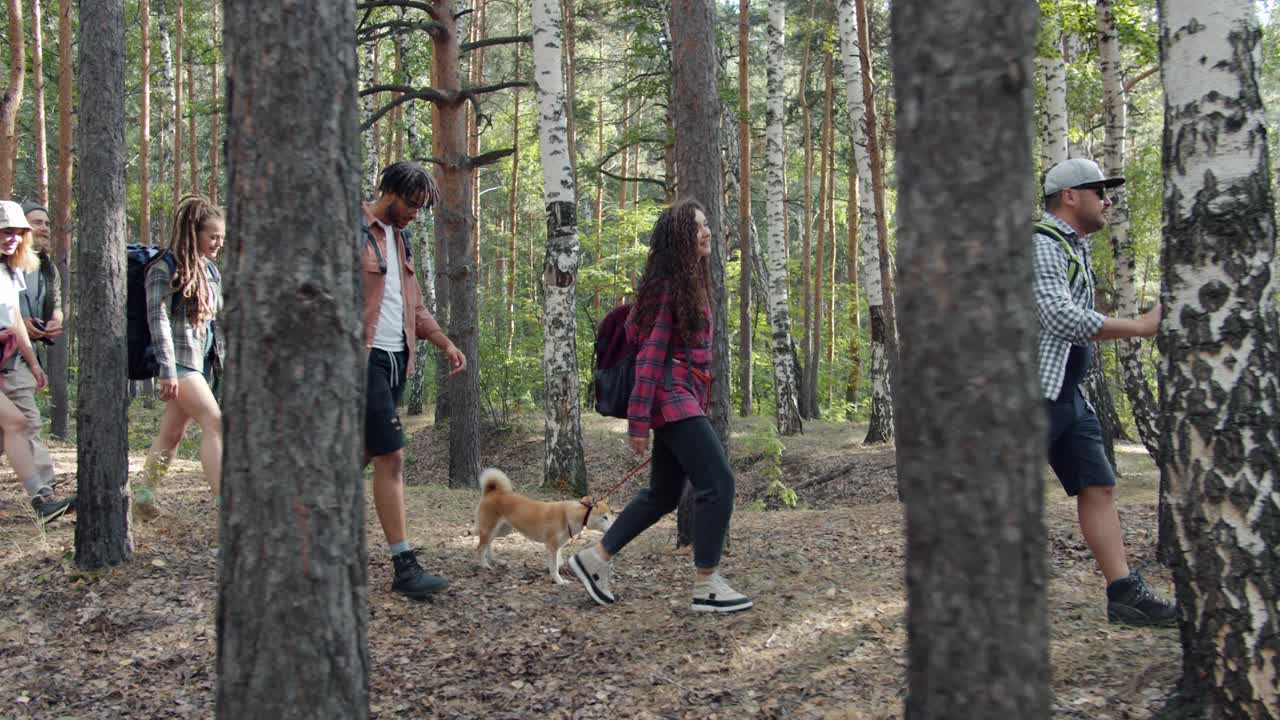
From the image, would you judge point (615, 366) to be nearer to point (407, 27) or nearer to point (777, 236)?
point (407, 27)

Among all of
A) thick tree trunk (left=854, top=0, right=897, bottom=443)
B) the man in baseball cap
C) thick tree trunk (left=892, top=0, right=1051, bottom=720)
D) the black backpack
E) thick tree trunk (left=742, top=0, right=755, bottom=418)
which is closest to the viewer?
thick tree trunk (left=892, top=0, right=1051, bottom=720)

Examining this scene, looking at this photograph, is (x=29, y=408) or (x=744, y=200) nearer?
(x=29, y=408)

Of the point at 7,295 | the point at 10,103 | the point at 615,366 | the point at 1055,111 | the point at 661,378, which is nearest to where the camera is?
the point at 661,378

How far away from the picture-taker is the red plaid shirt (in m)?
4.86

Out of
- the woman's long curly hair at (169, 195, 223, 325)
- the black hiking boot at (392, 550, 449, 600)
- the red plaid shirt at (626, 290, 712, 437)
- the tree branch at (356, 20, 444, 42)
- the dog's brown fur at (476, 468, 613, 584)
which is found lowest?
the black hiking boot at (392, 550, 449, 600)

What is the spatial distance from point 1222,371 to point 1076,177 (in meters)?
1.59

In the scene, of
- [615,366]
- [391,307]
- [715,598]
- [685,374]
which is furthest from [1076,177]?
[391,307]

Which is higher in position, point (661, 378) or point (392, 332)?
point (392, 332)

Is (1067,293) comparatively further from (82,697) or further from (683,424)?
(82,697)

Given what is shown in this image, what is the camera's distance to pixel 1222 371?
3.23 m

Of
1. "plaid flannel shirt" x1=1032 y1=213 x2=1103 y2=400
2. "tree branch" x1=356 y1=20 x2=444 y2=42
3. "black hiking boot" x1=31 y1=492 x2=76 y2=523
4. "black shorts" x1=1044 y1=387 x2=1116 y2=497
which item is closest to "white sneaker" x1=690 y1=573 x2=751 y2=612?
"black shorts" x1=1044 y1=387 x2=1116 y2=497

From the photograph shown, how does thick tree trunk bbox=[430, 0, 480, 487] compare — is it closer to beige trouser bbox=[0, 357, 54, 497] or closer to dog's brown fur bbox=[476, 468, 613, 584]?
beige trouser bbox=[0, 357, 54, 497]

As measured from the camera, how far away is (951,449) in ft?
6.43

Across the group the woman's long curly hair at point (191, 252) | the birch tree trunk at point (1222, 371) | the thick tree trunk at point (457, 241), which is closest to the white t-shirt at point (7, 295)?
the woman's long curly hair at point (191, 252)
